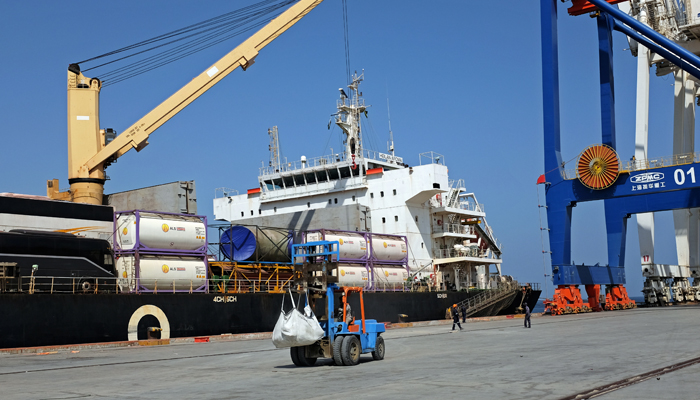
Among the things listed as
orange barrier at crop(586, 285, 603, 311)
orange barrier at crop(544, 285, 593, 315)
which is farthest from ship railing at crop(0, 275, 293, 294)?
orange barrier at crop(586, 285, 603, 311)

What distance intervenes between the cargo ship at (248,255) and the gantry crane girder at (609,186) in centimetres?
540

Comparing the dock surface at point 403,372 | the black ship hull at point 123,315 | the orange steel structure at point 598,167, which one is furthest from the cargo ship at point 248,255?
the orange steel structure at point 598,167

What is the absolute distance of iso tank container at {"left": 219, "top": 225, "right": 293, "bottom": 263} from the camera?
3048 cm

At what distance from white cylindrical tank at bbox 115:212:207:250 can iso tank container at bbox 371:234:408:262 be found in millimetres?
11223

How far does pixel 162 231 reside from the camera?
84.2 feet

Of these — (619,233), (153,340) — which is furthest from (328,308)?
(619,233)

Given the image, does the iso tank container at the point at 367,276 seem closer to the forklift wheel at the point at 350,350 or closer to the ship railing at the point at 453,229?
the ship railing at the point at 453,229

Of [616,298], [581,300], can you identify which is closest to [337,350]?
[581,300]

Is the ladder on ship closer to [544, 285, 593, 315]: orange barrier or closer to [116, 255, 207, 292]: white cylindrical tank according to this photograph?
[544, 285, 593, 315]: orange barrier

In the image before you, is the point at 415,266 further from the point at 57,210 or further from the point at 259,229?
the point at 57,210

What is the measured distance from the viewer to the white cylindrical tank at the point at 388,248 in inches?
1409

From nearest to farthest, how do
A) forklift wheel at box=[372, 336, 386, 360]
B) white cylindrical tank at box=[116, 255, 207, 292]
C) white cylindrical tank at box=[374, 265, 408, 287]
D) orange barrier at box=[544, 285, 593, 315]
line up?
forklift wheel at box=[372, 336, 386, 360]
white cylindrical tank at box=[116, 255, 207, 292]
white cylindrical tank at box=[374, 265, 408, 287]
orange barrier at box=[544, 285, 593, 315]

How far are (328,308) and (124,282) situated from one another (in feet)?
42.6

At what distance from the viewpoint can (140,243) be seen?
2498 centimetres
